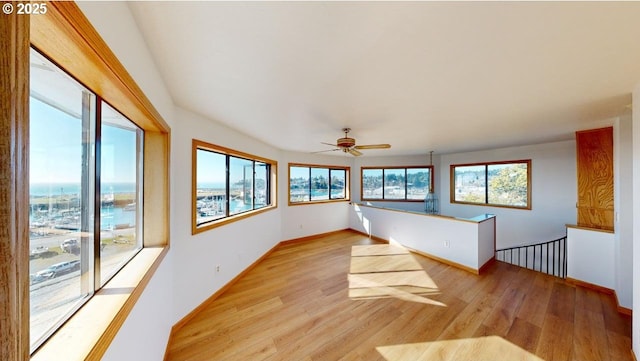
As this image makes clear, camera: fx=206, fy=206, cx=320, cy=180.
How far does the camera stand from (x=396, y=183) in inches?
250

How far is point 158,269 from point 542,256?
6589 mm

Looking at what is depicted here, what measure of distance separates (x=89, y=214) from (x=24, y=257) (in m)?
0.88

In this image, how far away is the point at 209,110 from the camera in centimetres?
238

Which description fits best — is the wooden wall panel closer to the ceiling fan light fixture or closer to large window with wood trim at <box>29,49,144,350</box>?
the ceiling fan light fixture

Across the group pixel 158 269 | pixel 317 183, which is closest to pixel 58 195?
pixel 158 269

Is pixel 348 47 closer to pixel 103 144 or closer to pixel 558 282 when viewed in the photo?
pixel 103 144

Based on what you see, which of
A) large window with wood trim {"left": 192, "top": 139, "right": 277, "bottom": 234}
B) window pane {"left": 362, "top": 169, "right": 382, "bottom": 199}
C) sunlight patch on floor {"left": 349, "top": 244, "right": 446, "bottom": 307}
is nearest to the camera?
large window with wood trim {"left": 192, "top": 139, "right": 277, "bottom": 234}

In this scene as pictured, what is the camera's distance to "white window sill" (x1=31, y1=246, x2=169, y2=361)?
2.52 feet

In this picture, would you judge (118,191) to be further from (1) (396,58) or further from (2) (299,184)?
(2) (299,184)

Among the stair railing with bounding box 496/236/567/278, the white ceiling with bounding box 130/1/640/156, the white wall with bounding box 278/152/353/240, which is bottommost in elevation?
the stair railing with bounding box 496/236/567/278

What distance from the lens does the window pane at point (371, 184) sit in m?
6.43

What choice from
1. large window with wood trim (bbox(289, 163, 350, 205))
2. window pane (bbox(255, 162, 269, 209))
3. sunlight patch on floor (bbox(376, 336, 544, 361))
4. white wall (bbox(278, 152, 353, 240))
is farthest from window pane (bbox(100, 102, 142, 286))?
large window with wood trim (bbox(289, 163, 350, 205))

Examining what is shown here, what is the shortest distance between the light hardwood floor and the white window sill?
108cm

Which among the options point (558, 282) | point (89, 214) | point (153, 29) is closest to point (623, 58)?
point (153, 29)
